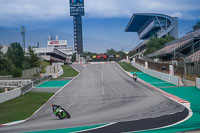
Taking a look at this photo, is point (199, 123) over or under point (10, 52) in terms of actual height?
under

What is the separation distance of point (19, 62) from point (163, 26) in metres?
59.1

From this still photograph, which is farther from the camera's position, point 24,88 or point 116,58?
point 116,58

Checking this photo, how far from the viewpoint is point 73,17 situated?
552ft

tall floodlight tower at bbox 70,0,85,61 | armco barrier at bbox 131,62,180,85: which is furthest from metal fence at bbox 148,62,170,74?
tall floodlight tower at bbox 70,0,85,61

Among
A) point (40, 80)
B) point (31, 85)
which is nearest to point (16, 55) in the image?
point (40, 80)

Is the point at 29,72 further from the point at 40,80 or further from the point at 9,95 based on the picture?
the point at 9,95

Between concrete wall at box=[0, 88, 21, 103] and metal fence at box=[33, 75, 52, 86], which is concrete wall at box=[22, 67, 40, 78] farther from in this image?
concrete wall at box=[0, 88, 21, 103]

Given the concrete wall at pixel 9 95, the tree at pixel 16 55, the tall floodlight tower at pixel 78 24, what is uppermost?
the tall floodlight tower at pixel 78 24

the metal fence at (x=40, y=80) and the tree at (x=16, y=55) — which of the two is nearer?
the metal fence at (x=40, y=80)

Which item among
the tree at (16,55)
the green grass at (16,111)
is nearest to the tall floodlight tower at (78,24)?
the tree at (16,55)

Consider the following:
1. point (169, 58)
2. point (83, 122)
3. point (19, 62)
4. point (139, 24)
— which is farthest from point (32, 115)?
point (139, 24)

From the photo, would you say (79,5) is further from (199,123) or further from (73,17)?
(199,123)

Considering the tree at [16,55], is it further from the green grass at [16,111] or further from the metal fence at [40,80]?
the green grass at [16,111]

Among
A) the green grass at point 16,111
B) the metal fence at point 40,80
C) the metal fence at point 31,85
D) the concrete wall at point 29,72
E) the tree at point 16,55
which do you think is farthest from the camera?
the tree at point 16,55
